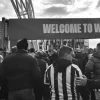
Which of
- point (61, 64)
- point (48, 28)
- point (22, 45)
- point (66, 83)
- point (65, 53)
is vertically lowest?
point (66, 83)

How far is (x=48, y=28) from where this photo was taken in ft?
15.3

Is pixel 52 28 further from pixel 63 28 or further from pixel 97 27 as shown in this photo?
pixel 97 27

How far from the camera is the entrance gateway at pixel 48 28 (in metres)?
4.76

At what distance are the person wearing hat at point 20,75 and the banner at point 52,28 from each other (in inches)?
37.8

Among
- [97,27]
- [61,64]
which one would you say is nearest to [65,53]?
[61,64]

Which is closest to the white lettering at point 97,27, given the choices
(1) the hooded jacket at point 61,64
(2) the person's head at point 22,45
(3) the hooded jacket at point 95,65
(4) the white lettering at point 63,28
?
(4) the white lettering at point 63,28

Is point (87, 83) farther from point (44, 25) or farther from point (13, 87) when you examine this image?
point (44, 25)

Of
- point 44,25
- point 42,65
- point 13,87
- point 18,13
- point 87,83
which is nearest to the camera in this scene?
point 87,83

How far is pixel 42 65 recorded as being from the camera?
5.76 metres

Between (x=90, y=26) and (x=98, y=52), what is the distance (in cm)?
54

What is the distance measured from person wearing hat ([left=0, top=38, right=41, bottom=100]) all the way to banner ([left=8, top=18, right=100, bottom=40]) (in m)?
0.96

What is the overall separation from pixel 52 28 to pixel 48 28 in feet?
0.46

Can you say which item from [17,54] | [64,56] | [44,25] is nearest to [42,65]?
[44,25]

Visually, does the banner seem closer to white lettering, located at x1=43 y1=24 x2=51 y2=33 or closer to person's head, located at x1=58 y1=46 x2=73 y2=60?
white lettering, located at x1=43 y1=24 x2=51 y2=33
